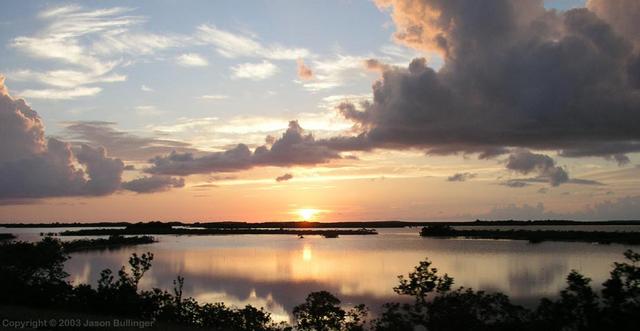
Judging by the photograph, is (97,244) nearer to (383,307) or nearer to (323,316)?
(383,307)

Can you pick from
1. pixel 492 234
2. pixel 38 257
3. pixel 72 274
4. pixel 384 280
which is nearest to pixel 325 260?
pixel 384 280

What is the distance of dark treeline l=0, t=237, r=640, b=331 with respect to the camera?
1389cm

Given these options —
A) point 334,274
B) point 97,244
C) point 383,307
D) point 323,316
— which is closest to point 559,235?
point 334,274

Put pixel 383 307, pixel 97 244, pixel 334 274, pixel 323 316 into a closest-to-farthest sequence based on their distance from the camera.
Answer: pixel 323 316
pixel 383 307
pixel 334 274
pixel 97 244

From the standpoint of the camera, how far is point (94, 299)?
2177cm

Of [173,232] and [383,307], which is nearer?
[383,307]

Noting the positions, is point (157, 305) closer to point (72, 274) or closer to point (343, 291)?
point (343, 291)

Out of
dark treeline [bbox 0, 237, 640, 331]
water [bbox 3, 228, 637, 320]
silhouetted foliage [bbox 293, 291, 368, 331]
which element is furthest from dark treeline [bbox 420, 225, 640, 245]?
silhouetted foliage [bbox 293, 291, 368, 331]

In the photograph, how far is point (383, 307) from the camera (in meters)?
18.8

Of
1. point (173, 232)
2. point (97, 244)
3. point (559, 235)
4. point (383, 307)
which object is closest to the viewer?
point (383, 307)

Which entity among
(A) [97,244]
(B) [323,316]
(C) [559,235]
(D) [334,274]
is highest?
(C) [559,235]

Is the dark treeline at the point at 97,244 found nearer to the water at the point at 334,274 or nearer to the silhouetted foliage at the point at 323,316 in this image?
the water at the point at 334,274

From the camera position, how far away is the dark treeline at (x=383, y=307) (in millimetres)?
13891

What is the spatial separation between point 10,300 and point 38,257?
180 inches
